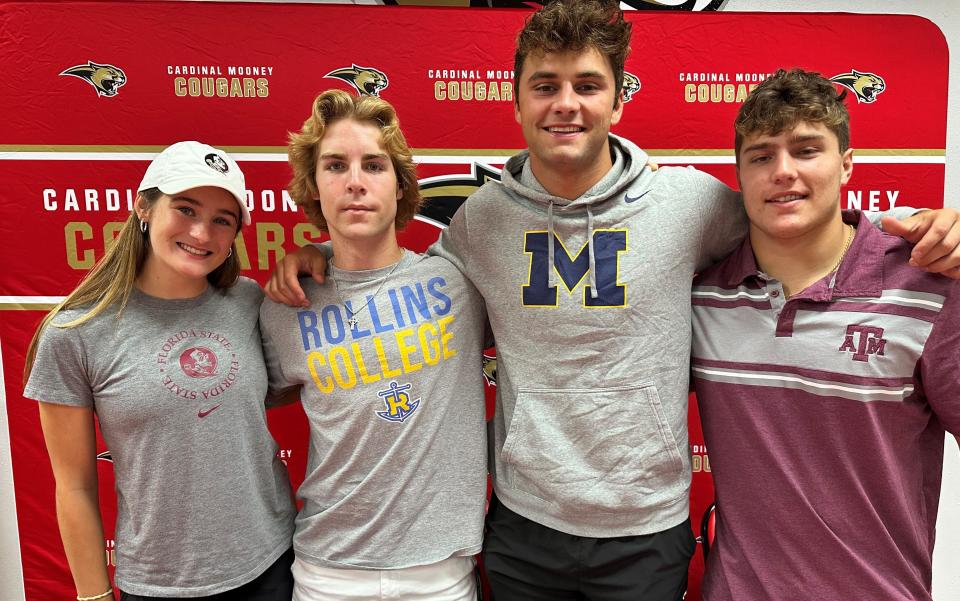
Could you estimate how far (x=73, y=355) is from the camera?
4.22ft

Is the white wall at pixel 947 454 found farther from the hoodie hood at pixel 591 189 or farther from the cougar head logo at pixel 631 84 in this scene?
the hoodie hood at pixel 591 189

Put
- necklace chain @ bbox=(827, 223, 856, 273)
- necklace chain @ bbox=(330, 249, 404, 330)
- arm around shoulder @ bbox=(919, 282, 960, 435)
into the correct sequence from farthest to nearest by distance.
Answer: necklace chain @ bbox=(330, 249, 404, 330) → necklace chain @ bbox=(827, 223, 856, 273) → arm around shoulder @ bbox=(919, 282, 960, 435)

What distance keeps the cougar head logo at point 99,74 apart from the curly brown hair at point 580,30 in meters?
1.40

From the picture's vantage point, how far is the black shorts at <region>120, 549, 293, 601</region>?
136 centimetres

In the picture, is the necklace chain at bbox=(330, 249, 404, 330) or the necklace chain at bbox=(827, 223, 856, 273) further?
the necklace chain at bbox=(330, 249, 404, 330)

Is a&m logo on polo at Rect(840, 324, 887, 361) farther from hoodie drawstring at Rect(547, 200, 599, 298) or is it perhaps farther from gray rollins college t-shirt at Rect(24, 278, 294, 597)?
gray rollins college t-shirt at Rect(24, 278, 294, 597)

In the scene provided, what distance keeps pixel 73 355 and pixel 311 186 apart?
634mm

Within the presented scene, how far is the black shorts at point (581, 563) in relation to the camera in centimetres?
132

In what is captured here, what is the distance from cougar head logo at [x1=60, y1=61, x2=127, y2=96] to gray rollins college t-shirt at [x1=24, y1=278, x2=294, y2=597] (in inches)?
39.6

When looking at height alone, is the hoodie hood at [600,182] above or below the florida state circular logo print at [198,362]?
above

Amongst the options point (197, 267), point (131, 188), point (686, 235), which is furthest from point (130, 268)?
point (686, 235)

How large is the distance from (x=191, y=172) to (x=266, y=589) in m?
0.98

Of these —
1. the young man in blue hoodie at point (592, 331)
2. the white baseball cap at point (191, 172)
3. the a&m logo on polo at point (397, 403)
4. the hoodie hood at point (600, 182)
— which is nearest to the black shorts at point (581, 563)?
the young man in blue hoodie at point (592, 331)

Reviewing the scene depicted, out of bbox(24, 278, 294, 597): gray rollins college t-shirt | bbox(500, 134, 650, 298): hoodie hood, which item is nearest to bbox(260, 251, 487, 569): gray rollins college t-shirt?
bbox(24, 278, 294, 597): gray rollins college t-shirt
